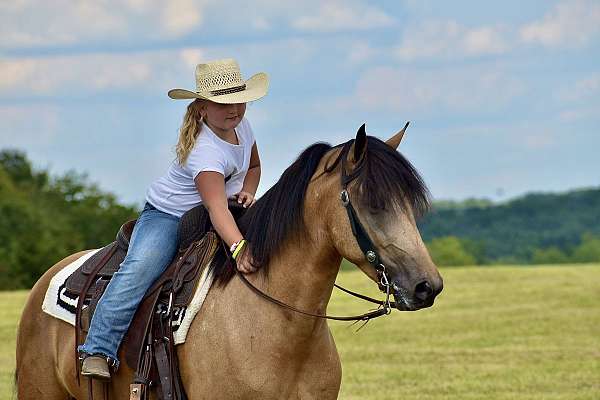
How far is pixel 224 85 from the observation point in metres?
6.65

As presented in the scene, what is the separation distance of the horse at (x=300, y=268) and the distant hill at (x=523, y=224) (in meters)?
48.9

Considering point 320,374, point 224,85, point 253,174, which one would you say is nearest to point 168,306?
point 320,374

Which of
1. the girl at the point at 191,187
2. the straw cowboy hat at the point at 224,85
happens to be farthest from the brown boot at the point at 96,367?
the straw cowboy hat at the point at 224,85

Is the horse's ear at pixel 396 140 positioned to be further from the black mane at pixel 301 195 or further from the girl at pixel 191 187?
the girl at pixel 191 187

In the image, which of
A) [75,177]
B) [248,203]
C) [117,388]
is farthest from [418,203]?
[75,177]

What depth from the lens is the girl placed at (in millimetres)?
6477

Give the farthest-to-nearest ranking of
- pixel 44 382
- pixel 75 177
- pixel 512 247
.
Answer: pixel 75 177
pixel 512 247
pixel 44 382

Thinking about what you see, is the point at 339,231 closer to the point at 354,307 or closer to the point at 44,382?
the point at 44,382

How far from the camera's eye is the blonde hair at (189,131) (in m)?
6.55

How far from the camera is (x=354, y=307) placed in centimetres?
2442

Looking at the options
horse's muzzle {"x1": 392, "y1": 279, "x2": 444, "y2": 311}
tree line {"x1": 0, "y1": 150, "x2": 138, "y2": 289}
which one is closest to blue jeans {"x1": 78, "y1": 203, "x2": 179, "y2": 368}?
horse's muzzle {"x1": 392, "y1": 279, "x2": 444, "y2": 311}

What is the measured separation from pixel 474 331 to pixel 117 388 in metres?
14.9

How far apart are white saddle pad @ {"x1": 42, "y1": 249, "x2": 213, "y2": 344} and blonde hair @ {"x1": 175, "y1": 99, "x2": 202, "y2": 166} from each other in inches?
26.3

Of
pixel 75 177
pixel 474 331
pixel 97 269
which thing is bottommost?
pixel 474 331
